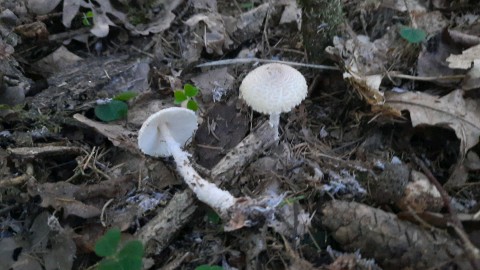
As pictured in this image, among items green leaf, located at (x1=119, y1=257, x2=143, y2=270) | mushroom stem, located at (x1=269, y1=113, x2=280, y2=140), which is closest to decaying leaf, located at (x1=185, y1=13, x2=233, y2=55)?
mushroom stem, located at (x1=269, y1=113, x2=280, y2=140)

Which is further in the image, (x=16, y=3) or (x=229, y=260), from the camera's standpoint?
(x=16, y=3)

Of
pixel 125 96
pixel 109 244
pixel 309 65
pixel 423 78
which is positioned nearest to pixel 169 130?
pixel 125 96

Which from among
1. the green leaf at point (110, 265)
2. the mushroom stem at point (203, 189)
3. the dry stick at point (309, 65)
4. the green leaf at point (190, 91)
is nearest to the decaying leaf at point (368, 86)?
the dry stick at point (309, 65)

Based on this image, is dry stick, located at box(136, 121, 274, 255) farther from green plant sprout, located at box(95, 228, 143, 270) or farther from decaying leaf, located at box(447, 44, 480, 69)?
decaying leaf, located at box(447, 44, 480, 69)

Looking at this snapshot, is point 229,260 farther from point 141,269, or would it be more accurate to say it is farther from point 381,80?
point 381,80

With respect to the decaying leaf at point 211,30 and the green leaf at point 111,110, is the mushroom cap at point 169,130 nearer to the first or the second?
the green leaf at point 111,110

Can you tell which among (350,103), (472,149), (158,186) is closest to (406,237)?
(472,149)

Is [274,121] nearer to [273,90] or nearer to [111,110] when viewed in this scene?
[273,90]
